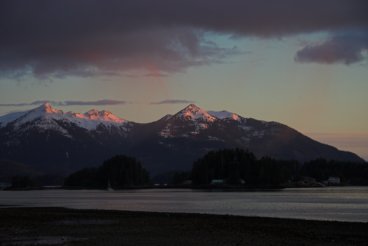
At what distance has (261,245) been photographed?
40.8 metres

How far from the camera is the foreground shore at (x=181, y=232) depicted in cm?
4369

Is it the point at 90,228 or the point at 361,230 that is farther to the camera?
the point at 90,228

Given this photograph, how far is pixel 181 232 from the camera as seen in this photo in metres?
51.1

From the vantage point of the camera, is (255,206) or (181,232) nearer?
(181,232)

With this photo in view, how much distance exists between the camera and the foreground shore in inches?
1720

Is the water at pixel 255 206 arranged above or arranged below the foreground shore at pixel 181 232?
above

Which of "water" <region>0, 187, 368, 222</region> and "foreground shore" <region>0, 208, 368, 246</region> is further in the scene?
"water" <region>0, 187, 368, 222</region>

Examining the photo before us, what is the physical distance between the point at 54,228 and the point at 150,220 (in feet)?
42.7

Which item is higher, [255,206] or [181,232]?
[255,206]

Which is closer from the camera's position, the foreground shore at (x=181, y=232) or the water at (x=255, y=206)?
the foreground shore at (x=181, y=232)

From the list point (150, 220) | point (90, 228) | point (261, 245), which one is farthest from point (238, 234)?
point (150, 220)

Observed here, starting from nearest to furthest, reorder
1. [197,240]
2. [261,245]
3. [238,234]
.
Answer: [261,245]
[197,240]
[238,234]

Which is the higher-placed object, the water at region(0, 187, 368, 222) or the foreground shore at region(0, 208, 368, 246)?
the water at region(0, 187, 368, 222)

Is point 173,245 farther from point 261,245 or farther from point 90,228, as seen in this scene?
point 90,228
